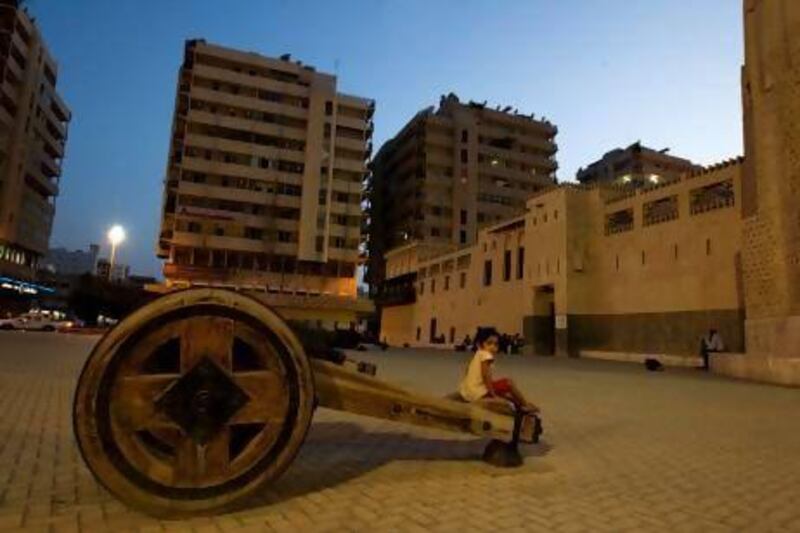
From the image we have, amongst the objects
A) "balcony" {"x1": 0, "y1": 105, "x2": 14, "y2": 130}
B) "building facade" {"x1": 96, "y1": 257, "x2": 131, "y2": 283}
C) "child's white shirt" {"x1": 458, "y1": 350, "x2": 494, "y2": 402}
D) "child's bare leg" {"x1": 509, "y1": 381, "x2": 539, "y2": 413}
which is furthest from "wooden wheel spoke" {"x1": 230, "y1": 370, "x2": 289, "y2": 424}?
"balcony" {"x1": 0, "y1": 105, "x2": 14, "y2": 130}

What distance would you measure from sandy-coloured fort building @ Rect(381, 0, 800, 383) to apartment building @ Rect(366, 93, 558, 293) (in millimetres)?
18770

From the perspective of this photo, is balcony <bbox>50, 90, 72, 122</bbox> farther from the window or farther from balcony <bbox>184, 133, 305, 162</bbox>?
the window

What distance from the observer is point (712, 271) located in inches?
1018

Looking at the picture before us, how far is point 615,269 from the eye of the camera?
31.8m

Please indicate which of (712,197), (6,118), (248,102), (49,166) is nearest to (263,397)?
(712,197)

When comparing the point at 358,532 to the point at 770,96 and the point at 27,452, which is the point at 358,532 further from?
the point at 770,96

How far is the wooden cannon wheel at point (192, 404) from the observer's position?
332 cm

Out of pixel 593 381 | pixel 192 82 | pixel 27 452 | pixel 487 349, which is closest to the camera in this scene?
pixel 27 452

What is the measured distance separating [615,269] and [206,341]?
101 feet

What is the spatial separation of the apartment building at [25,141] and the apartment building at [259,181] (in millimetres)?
13357

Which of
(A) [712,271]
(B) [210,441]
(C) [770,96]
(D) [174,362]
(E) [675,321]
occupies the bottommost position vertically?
(B) [210,441]

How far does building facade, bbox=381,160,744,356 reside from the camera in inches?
1015

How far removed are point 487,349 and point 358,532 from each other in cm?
250

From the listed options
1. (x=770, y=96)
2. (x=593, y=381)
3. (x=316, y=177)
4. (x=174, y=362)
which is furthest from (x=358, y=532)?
(x=316, y=177)
